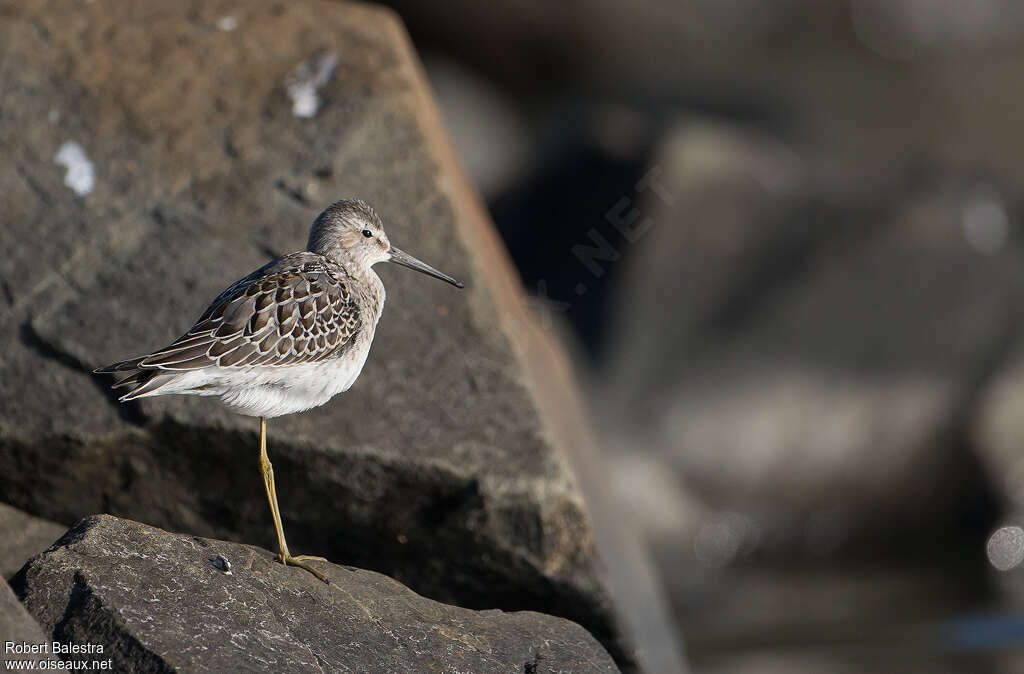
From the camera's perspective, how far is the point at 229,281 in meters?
7.98

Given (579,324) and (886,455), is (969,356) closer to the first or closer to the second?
(886,455)

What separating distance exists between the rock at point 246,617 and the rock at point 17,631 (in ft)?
0.96

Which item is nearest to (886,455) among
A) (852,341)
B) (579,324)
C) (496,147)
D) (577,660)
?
(852,341)

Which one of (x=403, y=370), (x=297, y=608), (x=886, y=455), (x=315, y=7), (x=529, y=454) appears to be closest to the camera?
(x=297, y=608)

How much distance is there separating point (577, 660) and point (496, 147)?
41.6 feet

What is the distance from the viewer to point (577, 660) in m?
6.05

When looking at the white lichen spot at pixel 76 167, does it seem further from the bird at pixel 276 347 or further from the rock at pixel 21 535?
the rock at pixel 21 535

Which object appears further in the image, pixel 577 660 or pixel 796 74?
pixel 796 74

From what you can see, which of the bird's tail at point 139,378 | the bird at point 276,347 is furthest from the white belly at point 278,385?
the bird's tail at point 139,378

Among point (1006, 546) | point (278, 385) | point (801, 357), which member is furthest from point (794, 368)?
point (278, 385)

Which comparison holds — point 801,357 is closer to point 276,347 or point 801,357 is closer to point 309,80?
point 309,80

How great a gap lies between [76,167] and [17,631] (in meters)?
4.12

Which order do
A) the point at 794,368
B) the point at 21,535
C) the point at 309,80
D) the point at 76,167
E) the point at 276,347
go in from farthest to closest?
the point at 794,368 < the point at 309,80 < the point at 76,167 < the point at 21,535 < the point at 276,347

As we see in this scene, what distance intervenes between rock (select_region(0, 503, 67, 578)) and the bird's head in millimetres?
2237
